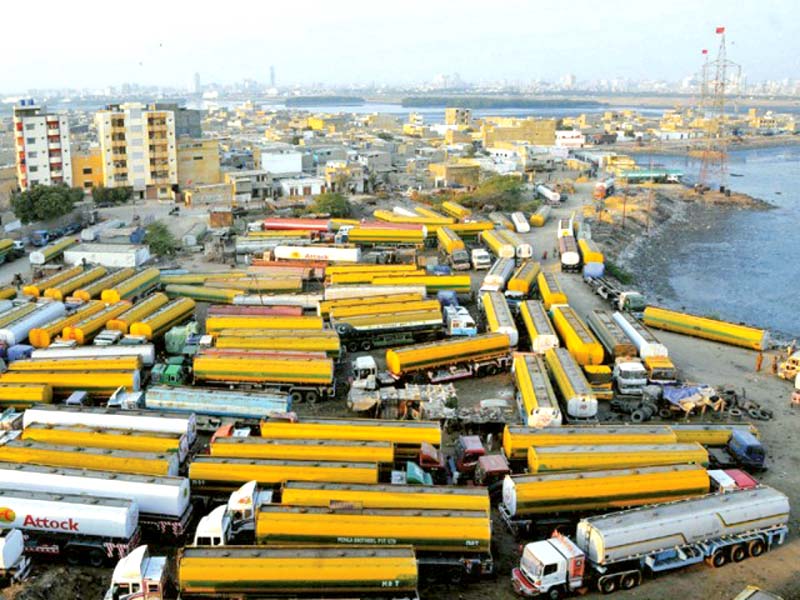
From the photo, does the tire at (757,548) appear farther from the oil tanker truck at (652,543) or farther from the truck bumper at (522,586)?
the truck bumper at (522,586)

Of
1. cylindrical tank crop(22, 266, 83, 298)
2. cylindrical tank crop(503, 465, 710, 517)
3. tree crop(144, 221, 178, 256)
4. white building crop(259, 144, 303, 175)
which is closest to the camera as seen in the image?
cylindrical tank crop(503, 465, 710, 517)

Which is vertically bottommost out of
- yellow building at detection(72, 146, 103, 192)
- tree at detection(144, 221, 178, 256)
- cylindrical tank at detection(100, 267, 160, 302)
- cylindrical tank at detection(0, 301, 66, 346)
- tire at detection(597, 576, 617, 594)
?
tire at detection(597, 576, 617, 594)

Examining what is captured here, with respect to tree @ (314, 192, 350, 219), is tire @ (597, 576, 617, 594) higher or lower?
lower

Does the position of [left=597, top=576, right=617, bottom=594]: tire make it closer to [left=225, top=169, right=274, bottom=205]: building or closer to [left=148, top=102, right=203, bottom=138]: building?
[left=225, top=169, right=274, bottom=205]: building

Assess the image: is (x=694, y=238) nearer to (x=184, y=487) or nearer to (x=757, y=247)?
(x=757, y=247)

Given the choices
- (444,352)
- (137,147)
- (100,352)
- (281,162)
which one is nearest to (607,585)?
(444,352)

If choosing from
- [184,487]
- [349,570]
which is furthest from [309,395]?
[349,570]

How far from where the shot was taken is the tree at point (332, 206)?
90.3ft

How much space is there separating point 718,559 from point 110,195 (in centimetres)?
2797

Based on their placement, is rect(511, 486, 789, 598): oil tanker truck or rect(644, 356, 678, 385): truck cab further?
rect(644, 356, 678, 385): truck cab

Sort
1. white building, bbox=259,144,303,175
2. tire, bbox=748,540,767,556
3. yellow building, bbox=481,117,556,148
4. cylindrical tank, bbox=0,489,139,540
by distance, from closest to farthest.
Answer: cylindrical tank, bbox=0,489,139,540 < tire, bbox=748,540,767,556 < white building, bbox=259,144,303,175 < yellow building, bbox=481,117,556,148

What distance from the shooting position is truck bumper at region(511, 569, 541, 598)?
7551 mm

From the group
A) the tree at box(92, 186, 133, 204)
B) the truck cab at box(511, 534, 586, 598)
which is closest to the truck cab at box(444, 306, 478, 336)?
the truck cab at box(511, 534, 586, 598)

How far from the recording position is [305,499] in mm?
8227
